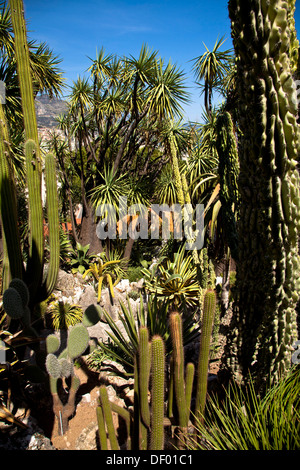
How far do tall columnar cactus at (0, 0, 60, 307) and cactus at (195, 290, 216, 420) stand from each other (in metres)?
1.68

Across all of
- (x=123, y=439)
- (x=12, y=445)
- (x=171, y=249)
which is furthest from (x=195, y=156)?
(x=12, y=445)

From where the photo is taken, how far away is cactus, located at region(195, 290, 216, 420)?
1.85 meters

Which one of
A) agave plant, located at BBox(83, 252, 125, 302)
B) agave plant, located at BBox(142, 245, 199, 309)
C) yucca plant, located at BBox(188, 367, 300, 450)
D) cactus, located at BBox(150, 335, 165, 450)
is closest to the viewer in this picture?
yucca plant, located at BBox(188, 367, 300, 450)

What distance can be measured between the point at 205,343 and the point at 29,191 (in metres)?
2.00

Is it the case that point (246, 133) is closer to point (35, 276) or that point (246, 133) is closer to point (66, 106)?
point (35, 276)

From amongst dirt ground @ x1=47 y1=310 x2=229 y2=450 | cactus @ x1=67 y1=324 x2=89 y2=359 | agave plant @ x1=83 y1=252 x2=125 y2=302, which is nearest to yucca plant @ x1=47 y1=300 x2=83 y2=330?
agave plant @ x1=83 y1=252 x2=125 y2=302

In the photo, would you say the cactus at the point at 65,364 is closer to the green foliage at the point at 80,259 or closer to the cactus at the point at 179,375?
the cactus at the point at 179,375

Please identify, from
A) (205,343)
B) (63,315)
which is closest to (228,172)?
(205,343)

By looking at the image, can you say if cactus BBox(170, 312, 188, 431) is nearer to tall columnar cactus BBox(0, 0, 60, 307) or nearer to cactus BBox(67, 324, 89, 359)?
cactus BBox(67, 324, 89, 359)

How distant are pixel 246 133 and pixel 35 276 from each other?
7.30 ft

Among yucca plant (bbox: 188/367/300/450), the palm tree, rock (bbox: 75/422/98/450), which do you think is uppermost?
the palm tree

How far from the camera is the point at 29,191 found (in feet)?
9.11

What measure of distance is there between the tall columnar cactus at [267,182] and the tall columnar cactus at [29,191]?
176 cm

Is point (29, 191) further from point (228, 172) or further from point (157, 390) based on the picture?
point (157, 390)
